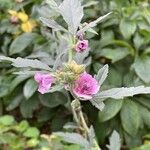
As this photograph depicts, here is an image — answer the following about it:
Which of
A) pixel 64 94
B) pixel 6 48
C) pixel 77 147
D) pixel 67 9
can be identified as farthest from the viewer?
pixel 6 48

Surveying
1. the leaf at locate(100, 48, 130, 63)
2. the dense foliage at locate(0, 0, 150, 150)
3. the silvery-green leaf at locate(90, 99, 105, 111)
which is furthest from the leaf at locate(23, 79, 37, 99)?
the silvery-green leaf at locate(90, 99, 105, 111)

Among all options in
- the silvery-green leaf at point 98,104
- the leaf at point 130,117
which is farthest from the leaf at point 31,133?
the silvery-green leaf at point 98,104

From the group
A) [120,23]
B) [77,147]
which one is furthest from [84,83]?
[120,23]

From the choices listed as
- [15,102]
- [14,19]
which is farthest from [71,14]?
[14,19]

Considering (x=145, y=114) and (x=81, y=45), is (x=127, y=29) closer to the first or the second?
(x=145, y=114)

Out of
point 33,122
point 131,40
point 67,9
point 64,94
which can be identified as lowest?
point 33,122

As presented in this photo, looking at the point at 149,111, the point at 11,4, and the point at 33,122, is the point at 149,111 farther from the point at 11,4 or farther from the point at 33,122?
the point at 11,4

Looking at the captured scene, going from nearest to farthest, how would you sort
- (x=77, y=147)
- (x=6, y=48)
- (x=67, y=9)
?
(x=67, y=9)
(x=77, y=147)
(x=6, y=48)
